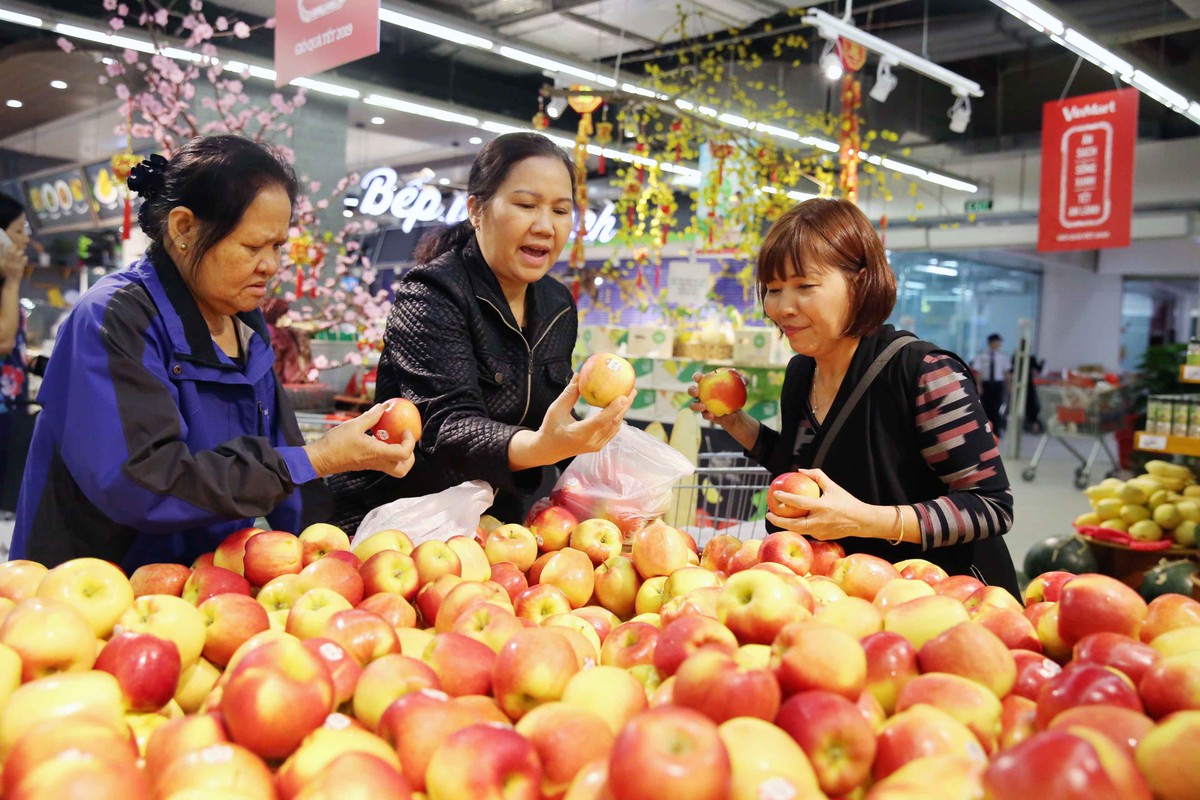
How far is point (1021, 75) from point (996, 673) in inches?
540

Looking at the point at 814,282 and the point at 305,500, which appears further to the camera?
the point at 305,500

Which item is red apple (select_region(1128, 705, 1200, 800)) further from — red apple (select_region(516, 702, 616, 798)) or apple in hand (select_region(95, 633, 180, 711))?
apple in hand (select_region(95, 633, 180, 711))

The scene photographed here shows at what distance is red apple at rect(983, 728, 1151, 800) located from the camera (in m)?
0.68

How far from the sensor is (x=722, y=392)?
92.0 inches

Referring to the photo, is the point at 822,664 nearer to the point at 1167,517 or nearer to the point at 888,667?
the point at 888,667

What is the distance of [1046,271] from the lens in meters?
21.2

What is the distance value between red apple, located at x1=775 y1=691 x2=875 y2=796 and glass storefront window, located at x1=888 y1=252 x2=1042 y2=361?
19682mm

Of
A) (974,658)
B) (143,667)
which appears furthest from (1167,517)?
(143,667)

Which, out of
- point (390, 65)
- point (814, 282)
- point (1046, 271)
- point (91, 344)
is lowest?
point (91, 344)

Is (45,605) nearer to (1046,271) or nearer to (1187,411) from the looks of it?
(1187,411)

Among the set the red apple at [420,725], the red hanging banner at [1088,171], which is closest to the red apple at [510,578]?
the red apple at [420,725]

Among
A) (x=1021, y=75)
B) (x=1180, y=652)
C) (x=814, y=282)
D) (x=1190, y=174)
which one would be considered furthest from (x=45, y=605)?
(x=1190, y=174)

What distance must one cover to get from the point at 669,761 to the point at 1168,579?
439 centimetres

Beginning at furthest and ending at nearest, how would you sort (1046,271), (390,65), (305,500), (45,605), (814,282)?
(1046,271)
(390,65)
(305,500)
(814,282)
(45,605)
